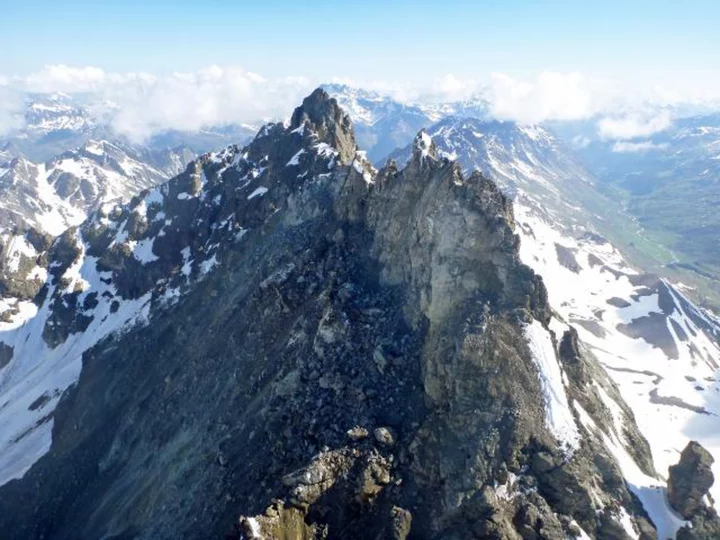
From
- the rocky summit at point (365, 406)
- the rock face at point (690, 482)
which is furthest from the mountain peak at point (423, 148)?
the rock face at point (690, 482)

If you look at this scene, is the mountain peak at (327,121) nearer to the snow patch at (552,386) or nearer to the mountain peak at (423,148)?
the mountain peak at (423,148)

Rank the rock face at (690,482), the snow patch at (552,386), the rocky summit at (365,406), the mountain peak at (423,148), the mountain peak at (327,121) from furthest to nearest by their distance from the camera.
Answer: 1. the mountain peak at (327,121)
2. the mountain peak at (423,148)
3. the rock face at (690,482)
4. the snow patch at (552,386)
5. the rocky summit at (365,406)

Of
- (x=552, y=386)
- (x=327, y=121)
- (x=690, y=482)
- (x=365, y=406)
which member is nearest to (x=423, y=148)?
(x=365, y=406)

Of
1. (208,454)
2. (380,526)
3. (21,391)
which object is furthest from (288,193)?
(21,391)

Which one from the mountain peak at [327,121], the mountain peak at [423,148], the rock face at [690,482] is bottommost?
the rock face at [690,482]

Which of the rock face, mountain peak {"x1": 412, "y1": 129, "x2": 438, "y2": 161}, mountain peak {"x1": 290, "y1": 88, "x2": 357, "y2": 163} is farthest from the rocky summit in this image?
mountain peak {"x1": 290, "y1": 88, "x2": 357, "y2": 163}

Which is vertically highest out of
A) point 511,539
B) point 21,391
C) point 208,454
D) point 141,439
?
point 511,539

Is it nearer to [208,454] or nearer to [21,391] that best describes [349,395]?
[208,454]
